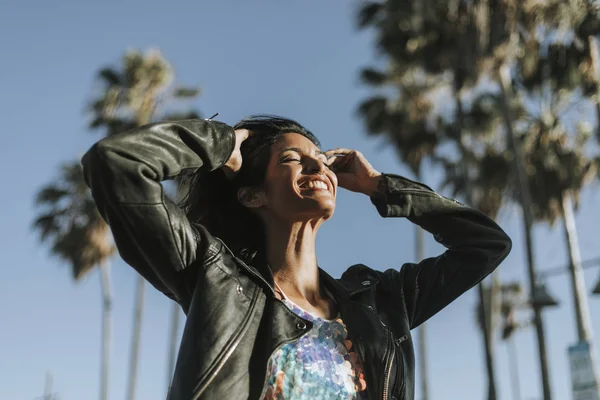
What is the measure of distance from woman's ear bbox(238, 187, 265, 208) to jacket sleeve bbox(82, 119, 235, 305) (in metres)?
0.31

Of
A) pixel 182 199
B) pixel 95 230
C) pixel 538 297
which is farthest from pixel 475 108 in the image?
pixel 182 199

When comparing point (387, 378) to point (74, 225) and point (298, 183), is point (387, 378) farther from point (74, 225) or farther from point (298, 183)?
point (74, 225)

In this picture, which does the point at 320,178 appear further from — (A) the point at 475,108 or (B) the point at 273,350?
(A) the point at 475,108

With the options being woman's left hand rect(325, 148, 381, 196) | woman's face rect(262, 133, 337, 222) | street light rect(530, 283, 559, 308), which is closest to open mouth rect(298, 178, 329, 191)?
woman's face rect(262, 133, 337, 222)

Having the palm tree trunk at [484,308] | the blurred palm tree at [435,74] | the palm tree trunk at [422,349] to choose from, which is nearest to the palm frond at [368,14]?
the blurred palm tree at [435,74]

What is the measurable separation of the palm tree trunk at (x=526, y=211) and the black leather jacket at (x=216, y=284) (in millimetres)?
11309

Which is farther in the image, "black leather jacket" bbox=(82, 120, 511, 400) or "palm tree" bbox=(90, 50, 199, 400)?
"palm tree" bbox=(90, 50, 199, 400)

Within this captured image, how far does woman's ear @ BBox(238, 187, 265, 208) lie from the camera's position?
8.96 feet

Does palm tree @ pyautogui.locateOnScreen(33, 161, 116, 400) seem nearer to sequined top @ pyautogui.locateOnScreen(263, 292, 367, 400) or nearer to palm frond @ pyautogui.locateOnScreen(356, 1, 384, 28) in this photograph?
palm frond @ pyautogui.locateOnScreen(356, 1, 384, 28)

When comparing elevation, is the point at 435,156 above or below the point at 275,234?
above

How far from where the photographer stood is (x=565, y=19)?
1725 cm

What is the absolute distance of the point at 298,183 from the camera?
2.62 m

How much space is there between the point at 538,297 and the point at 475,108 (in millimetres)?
7901

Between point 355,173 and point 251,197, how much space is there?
15.8 inches
